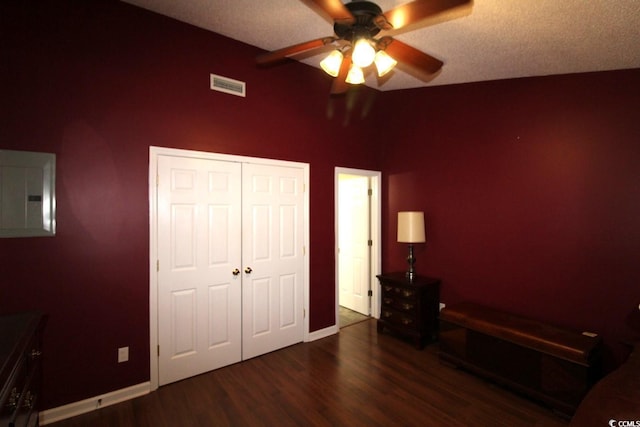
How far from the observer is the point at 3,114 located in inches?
78.8

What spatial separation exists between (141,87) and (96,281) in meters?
1.64

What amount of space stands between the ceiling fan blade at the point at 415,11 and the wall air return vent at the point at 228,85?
1.81 m

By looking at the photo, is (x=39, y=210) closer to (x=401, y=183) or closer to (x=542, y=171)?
(x=401, y=183)

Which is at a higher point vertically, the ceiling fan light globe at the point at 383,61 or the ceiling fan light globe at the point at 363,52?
the ceiling fan light globe at the point at 383,61

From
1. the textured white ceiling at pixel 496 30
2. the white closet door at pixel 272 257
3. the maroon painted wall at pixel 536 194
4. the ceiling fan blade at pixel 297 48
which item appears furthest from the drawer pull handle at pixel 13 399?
the maroon painted wall at pixel 536 194

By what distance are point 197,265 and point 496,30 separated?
3.15 m

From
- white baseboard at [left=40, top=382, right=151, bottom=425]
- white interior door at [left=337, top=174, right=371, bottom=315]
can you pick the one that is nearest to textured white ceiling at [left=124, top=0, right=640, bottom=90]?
white interior door at [left=337, top=174, right=371, bottom=315]

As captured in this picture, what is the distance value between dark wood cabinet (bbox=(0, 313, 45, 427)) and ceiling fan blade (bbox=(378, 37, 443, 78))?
2431mm

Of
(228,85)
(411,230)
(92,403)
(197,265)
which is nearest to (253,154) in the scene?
(228,85)

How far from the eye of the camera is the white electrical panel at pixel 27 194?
6.61 feet

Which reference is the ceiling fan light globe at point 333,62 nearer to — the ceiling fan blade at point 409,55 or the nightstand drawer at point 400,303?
the ceiling fan blade at point 409,55

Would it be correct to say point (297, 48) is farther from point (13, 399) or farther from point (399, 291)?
point (399, 291)

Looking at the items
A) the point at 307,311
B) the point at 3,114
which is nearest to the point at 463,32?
the point at 307,311

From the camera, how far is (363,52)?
5.35 feet
